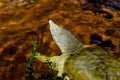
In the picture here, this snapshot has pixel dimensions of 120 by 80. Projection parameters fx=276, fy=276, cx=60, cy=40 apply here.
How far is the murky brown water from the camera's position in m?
3.41

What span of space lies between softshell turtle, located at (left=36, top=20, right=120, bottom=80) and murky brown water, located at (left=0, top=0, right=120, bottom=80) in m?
0.30

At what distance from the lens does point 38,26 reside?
4012 mm

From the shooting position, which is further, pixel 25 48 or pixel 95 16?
pixel 95 16

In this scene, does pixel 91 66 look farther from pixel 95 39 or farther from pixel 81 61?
pixel 95 39

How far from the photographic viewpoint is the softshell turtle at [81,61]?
2555 millimetres

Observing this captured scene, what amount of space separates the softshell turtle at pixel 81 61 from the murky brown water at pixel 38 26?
0.30 meters

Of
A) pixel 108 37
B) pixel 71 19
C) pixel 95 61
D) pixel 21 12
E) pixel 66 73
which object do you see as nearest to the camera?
pixel 95 61

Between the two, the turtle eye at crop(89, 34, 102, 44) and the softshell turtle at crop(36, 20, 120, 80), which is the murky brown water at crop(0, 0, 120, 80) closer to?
the turtle eye at crop(89, 34, 102, 44)

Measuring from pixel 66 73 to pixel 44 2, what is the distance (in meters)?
2.16

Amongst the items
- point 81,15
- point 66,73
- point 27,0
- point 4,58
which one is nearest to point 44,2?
point 27,0

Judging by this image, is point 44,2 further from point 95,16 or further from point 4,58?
point 4,58

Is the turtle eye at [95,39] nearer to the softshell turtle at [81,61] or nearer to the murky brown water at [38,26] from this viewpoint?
the murky brown water at [38,26]

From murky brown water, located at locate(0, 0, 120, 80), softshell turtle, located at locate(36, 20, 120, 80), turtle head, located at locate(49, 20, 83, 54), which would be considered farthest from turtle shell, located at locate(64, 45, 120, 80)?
murky brown water, located at locate(0, 0, 120, 80)

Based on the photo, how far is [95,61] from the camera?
270cm
